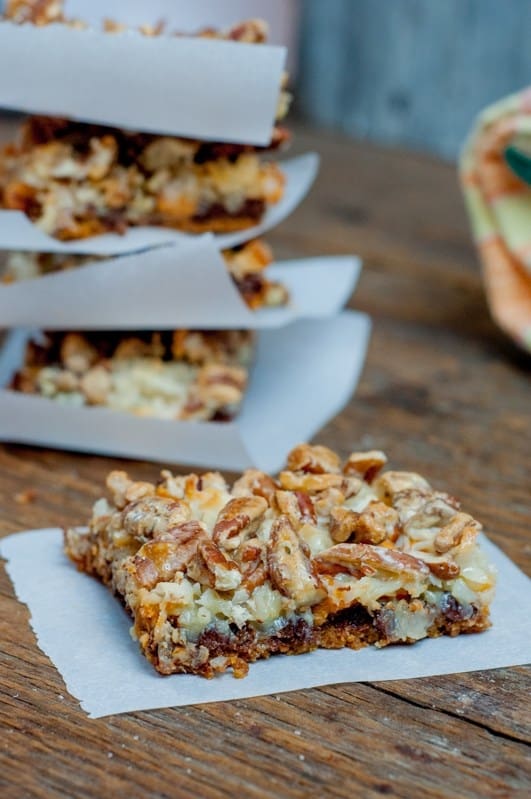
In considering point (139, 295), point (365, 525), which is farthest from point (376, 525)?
point (139, 295)

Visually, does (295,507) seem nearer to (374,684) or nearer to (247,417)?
(374,684)

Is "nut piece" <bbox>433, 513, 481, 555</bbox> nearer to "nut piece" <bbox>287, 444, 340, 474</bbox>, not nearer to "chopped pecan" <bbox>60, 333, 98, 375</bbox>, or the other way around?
"nut piece" <bbox>287, 444, 340, 474</bbox>

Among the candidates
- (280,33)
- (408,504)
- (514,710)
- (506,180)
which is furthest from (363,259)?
(280,33)

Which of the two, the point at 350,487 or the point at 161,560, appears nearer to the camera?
the point at 161,560

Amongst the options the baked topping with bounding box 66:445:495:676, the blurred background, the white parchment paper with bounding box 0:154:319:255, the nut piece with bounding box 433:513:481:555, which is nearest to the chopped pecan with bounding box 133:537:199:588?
the baked topping with bounding box 66:445:495:676

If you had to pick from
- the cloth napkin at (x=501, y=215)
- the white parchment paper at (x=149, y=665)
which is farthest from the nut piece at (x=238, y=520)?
the cloth napkin at (x=501, y=215)

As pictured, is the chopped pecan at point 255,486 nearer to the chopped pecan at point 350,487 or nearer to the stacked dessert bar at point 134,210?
the chopped pecan at point 350,487

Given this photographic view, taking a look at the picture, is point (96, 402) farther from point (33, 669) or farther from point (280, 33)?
point (280, 33)
